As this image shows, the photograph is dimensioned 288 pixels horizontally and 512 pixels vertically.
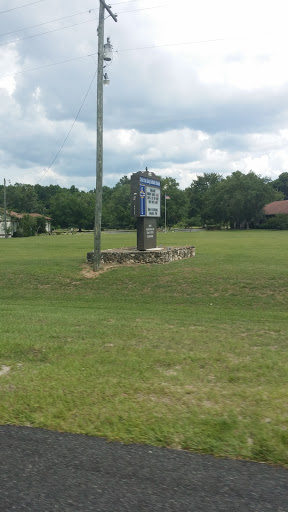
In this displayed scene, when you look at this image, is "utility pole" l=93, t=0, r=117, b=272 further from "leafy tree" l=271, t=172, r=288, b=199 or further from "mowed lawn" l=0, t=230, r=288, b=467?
"leafy tree" l=271, t=172, r=288, b=199

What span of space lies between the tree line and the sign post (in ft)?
195

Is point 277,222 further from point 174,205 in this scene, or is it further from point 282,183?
point 282,183

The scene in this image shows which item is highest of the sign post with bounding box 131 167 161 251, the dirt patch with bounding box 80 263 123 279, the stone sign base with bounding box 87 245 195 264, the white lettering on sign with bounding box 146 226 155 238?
the sign post with bounding box 131 167 161 251

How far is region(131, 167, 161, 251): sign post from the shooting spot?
60.7 feet

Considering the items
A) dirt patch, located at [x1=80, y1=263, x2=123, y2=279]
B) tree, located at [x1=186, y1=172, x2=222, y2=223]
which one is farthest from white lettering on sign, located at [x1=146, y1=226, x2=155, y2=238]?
tree, located at [x1=186, y1=172, x2=222, y2=223]

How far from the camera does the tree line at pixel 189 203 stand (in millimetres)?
87625

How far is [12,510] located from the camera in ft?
8.50

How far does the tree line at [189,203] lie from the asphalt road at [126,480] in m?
76.5

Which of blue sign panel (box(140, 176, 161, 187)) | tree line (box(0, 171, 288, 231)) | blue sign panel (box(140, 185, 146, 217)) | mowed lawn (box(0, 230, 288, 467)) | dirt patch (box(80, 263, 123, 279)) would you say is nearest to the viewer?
mowed lawn (box(0, 230, 288, 467))

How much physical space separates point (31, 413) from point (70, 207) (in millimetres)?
111606

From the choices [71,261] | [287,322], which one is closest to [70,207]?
[71,261]

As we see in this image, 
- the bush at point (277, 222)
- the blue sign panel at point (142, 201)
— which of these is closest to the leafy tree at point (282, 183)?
the bush at point (277, 222)

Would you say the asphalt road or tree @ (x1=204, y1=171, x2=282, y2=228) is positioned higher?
tree @ (x1=204, y1=171, x2=282, y2=228)

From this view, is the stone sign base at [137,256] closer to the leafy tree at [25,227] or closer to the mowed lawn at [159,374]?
the mowed lawn at [159,374]
